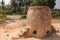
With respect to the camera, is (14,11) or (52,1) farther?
(14,11)

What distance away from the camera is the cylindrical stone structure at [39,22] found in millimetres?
10352

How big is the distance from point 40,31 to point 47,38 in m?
0.64

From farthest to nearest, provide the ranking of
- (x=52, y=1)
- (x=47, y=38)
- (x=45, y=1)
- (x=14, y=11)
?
(x=14, y=11), (x=52, y=1), (x=45, y=1), (x=47, y=38)

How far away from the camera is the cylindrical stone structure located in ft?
34.0

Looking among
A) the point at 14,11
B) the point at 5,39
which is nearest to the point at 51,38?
the point at 5,39

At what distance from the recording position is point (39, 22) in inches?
407

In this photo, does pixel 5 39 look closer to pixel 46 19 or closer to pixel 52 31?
pixel 46 19

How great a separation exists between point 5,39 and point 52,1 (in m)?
21.7

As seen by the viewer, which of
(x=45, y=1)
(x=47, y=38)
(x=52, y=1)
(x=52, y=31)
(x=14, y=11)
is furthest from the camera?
(x=14, y=11)

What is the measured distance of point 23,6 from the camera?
36.8 metres

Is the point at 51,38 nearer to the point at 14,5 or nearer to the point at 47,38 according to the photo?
the point at 47,38

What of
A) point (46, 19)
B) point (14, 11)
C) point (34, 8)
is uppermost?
point (34, 8)

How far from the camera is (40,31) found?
1036 cm

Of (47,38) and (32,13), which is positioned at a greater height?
(32,13)
